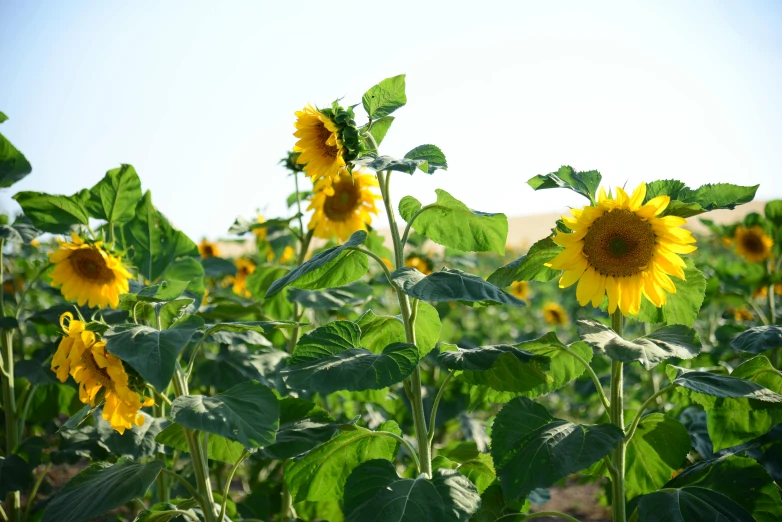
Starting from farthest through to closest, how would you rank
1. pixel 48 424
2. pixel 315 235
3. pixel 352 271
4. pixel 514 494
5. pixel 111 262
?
pixel 48 424 → pixel 315 235 → pixel 111 262 → pixel 352 271 → pixel 514 494

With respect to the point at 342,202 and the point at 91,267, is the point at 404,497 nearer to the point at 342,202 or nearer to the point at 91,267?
the point at 91,267

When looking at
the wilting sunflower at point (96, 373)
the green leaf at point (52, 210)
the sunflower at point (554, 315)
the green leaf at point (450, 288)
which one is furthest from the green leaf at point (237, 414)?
the sunflower at point (554, 315)

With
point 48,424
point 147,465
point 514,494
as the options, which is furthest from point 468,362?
point 48,424

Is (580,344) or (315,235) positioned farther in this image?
(315,235)

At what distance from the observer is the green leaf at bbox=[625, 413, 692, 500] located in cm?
146

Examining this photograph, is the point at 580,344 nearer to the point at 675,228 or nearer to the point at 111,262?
the point at 675,228

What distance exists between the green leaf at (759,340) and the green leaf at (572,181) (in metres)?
0.53

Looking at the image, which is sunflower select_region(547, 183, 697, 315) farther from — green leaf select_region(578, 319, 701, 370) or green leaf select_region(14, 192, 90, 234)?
green leaf select_region(14, 192, 90, 234)

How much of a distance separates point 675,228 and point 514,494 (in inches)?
24.2

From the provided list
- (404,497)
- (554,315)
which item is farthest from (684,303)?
(554,315)

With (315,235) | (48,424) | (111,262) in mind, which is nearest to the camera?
(111,262)

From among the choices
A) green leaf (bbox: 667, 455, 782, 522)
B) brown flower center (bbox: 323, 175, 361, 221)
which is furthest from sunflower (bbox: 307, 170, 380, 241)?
green leaf (bbox: 667, 455, 782, 522)

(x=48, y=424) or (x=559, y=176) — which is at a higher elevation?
(x=559, y=176)

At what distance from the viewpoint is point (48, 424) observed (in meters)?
2.91
